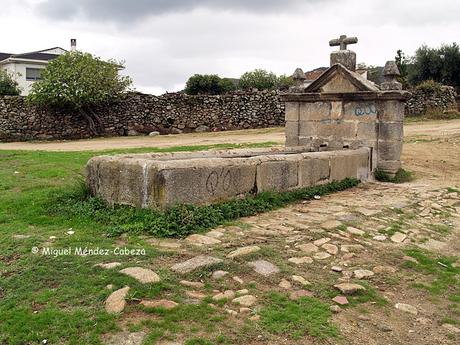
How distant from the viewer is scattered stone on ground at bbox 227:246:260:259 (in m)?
4.23

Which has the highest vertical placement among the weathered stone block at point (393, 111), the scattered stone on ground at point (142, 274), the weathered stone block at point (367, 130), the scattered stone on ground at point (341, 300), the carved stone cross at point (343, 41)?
the carved stone cross at point (343, 41)

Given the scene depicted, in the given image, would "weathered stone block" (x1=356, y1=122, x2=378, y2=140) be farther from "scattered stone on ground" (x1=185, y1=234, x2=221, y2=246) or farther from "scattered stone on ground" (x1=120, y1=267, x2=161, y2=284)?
"scattered stone on ground" (x1=120, y1=267, x2=161, y2=284)

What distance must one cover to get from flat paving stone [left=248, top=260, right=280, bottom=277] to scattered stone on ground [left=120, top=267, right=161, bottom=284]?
2.79 feet

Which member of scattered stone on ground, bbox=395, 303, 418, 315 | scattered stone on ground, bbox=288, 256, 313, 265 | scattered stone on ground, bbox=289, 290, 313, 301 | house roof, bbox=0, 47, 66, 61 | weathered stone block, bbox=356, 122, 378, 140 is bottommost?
scattered stone on ground, bbox=395, 303, 418, 315

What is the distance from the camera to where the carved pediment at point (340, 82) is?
9.07 m

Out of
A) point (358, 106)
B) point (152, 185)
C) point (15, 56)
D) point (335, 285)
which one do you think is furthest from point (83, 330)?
point (15, 56)

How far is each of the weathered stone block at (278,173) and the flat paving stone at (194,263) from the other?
2.26m

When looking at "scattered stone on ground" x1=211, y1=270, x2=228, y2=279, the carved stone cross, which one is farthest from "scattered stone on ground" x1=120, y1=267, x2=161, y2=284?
the carved stone cross

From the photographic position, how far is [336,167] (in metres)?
7.77

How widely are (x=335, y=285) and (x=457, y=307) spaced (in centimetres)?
94

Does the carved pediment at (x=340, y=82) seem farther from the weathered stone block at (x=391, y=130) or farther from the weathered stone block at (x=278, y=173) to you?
the weathered stone block at (x=278, y=173)

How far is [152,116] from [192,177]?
1941 centimetres

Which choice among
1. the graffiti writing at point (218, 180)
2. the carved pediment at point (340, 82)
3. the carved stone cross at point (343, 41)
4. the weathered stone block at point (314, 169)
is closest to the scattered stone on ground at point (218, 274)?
the graffiti writing at point (218, 180)

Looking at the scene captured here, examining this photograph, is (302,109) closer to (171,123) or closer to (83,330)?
(83,330)
